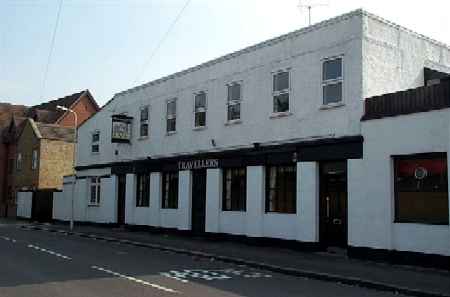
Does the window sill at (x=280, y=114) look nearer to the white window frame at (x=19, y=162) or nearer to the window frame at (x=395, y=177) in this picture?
the window frame at (x=395, y=177)

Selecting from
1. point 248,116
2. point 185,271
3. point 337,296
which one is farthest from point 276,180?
point 337,296

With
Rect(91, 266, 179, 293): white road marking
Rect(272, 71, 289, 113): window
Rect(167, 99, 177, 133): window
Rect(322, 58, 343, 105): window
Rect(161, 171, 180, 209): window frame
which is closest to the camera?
Rect(91, 266, 179, 293): white road marking

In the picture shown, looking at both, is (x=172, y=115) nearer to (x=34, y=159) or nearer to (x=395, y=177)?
(x=395, y=177)

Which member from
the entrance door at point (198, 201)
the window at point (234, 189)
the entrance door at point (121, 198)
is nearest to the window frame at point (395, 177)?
the window at point (234, 189)

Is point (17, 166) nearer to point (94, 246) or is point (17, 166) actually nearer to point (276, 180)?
point (94, 246)

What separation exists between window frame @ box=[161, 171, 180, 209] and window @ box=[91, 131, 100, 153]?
26.1 feet

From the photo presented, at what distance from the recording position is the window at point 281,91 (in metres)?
A: 20.3

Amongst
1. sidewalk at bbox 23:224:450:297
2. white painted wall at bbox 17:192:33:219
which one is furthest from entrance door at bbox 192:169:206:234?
white painted wall at bbox 17:192:33:219

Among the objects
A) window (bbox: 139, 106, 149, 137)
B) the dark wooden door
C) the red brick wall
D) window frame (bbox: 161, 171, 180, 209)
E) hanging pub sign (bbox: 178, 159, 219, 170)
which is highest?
the red brick wall

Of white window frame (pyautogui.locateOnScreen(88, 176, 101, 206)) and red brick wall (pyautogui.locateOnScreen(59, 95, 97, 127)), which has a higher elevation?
red brick wall (pyautogui.locateOnScreen(59, 95, 97, 127))

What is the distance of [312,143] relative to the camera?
61.4ft

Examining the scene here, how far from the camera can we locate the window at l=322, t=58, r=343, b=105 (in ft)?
59.7

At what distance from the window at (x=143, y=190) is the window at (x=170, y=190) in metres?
1.62

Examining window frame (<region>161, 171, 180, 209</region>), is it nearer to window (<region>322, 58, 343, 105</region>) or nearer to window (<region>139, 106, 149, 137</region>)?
window (<region>139, 106, 149, 137</region>)
